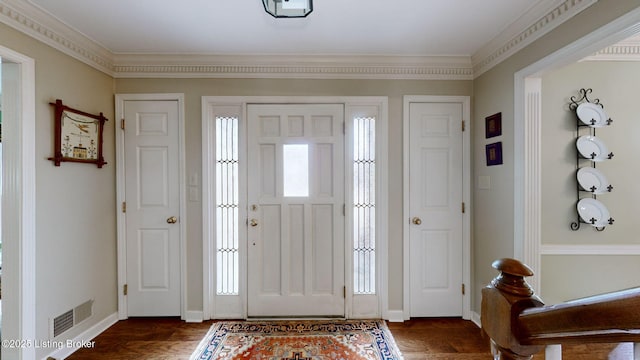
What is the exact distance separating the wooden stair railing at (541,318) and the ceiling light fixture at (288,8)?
4.74 feet

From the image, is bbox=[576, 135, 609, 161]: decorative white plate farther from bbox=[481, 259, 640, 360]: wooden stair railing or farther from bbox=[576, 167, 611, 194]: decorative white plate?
bbox=[481, 259, 640, 360]: wooden stair railing

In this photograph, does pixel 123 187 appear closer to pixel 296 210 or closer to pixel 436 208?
pixel 296 210

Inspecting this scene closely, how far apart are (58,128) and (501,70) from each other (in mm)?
3508

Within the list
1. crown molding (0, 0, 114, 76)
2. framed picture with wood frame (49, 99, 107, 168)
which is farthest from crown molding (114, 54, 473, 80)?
framed picture with wood frame (49, 99, 107, 168)

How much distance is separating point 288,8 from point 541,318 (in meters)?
1.60

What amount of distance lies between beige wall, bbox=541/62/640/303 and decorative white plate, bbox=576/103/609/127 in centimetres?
6

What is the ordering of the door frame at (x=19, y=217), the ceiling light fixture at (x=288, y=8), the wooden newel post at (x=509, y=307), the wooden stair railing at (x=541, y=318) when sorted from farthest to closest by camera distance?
the door frame at (x=19, y=217) → the ceiling light fixture at (x=288, y=8) → the wooden newel post at (x=509, y=307) → the wooden stair railing at (x=541, y=318)

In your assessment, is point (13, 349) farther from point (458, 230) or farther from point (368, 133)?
point (458, 230)

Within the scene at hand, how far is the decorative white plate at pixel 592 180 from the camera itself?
2389 mm

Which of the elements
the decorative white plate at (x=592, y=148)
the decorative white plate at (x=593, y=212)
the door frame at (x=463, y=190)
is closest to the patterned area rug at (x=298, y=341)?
the door frame at (x=463, y=190)

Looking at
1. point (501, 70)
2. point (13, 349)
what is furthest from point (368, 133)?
point (13, 349)

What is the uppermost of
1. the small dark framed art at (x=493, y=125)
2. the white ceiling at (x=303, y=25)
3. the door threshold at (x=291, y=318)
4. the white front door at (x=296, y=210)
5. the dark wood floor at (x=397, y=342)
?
the white ceiling at (x=303, y=25)

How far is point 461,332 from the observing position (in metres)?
2.64

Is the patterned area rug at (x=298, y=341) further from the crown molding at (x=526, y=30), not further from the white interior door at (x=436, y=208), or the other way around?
the crown molding at (x=526, y=30)
